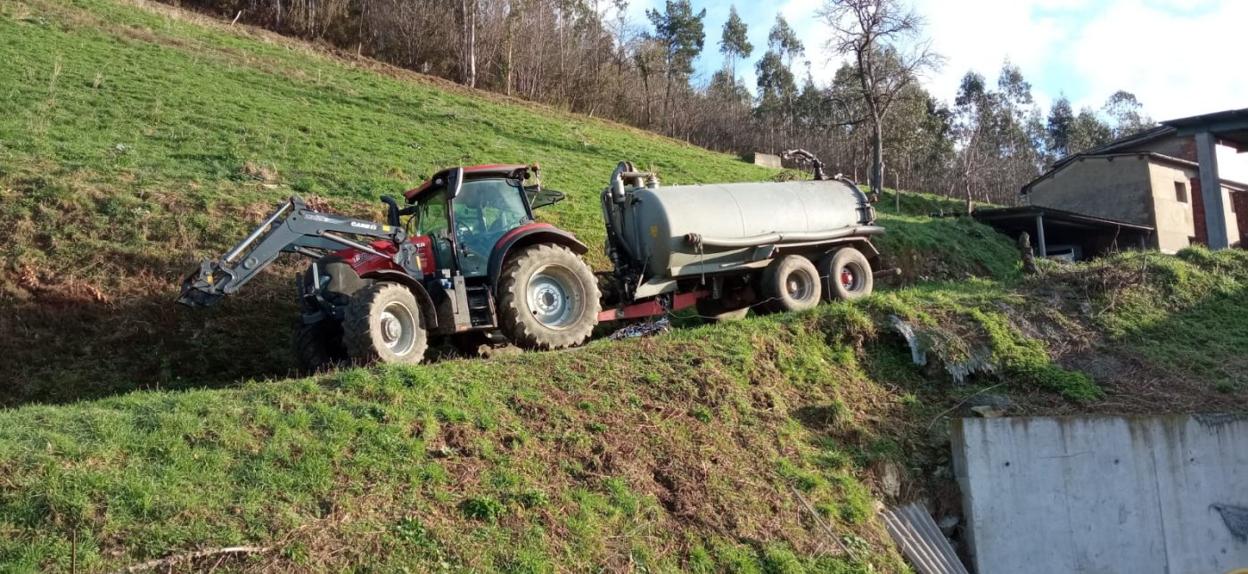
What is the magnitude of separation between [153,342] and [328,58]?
23803mm

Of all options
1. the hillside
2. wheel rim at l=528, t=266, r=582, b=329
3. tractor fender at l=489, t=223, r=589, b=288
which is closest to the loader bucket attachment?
the hillside

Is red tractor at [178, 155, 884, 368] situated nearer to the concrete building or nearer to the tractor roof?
the tractor roof

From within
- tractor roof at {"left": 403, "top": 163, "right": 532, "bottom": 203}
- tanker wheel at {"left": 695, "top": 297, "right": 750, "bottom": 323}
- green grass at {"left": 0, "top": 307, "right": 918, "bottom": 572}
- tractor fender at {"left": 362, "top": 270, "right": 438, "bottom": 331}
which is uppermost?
tractor roof at {"left": 403, "top": 163, "right": 532, "bottom": 203}

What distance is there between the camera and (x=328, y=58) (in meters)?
33.1

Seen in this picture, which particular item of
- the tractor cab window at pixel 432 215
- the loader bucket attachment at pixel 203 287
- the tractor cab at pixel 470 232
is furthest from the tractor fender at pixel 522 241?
the loader bucket attachment at pixel 203 287

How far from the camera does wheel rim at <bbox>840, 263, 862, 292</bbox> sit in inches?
559

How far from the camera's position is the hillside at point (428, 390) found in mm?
6562

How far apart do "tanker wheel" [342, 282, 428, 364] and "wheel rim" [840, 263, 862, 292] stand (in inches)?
281

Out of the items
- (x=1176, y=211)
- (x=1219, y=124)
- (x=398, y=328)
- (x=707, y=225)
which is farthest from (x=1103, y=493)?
(x=1176, y=211)

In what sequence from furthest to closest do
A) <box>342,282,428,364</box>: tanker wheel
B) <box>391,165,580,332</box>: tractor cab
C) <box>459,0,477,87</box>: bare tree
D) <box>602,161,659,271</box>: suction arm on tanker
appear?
<box>459,0,477,87</box>: bare tree
<box>602,161,659,271</box>: suction arm on tanker
<box>391,165,580,332</box>: tractor cab
<box>342,282,428,364</box>: tanker wheel

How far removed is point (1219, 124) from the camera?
20.7 meters

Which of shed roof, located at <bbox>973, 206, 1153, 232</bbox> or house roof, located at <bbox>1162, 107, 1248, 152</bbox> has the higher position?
house roof, located at <bbox>1162, 107, 1248, 152</bbox>

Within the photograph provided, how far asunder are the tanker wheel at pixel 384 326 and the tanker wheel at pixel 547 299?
1136 millimetres

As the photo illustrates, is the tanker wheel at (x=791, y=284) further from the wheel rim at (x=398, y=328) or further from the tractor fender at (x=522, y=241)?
the wheel rim at (x=398, y=328)
